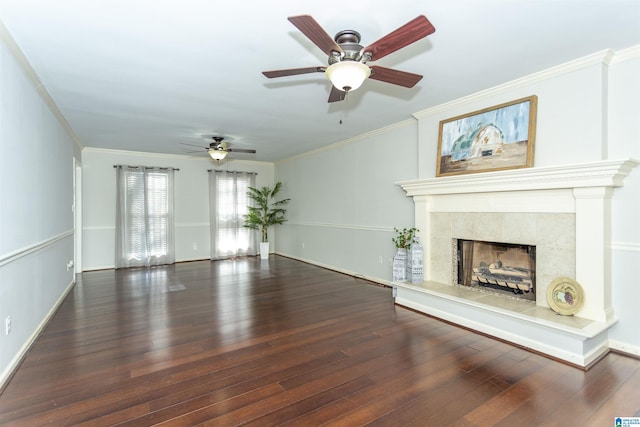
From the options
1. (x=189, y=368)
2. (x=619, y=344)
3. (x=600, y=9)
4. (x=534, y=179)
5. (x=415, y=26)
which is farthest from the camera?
(x=534, y=179)

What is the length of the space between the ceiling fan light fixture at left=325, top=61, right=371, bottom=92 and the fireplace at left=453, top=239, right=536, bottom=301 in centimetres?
264

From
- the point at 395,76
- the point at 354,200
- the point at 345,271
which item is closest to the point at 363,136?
the point at 354,200

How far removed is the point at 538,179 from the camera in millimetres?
3031

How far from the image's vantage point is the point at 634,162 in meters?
2.58

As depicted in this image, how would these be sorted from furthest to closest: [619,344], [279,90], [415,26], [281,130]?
[281,130] → [279,90] → [619,344] → [415,26]

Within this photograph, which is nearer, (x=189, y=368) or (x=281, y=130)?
(x=189, y=368)

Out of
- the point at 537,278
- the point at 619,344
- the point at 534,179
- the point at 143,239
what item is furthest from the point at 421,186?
the point at 143,239

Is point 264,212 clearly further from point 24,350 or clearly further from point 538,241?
point 538,241

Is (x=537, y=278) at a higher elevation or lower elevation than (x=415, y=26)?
lower

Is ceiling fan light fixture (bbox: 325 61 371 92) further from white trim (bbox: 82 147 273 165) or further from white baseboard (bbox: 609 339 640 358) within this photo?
white trim (bbox: 82 147 273 165)

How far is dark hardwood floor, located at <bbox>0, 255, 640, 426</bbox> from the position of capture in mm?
1961

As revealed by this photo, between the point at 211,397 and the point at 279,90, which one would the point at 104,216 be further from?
the point at 211,397

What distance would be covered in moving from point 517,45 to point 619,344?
2.75 m

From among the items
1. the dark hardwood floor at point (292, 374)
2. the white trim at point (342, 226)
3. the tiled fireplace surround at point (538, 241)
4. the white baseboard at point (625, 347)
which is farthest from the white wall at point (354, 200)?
the white baseboard at point (625, 347)
